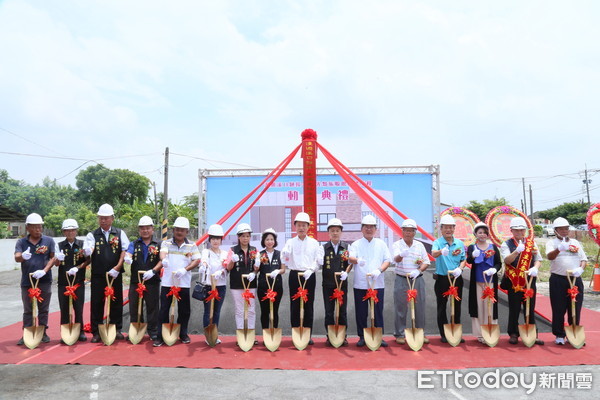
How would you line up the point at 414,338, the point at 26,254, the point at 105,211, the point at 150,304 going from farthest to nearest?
the point at 105,211 → the point at 150,304 → the point at 26,254 → the point at 414,338

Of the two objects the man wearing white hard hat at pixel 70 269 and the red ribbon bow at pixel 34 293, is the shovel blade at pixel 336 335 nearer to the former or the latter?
the man wearing white hard hat at pixel 70 269

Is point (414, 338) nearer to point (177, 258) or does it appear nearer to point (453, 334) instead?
point (453, 334)

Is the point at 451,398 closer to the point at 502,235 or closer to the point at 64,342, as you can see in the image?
the point at 64,342

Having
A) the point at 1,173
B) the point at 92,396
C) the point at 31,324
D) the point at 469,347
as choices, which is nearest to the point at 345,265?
the point at 469,347

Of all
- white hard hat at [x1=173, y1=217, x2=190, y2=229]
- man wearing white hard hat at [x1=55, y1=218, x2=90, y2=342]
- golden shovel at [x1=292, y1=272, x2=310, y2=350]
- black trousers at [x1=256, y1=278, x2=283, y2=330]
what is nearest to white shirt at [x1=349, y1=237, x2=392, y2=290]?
golden shovel at [x1=292, y1=272, x2=310, y2=350]

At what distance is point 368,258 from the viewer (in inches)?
182

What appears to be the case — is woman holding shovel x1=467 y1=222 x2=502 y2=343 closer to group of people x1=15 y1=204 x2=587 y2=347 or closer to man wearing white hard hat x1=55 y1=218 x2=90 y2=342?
group of people x1=15 y1=204 x2=587 y2=347

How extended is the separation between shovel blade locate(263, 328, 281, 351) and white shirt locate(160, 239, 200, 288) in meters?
1.07

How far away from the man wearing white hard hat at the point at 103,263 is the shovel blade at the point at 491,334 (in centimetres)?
419

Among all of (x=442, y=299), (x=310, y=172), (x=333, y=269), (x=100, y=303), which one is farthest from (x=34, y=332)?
(x=442, y=299)

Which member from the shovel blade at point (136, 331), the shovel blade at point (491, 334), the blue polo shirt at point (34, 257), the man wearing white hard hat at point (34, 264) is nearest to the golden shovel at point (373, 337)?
the shovel blade at point (491, 334)

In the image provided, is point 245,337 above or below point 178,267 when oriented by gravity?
below

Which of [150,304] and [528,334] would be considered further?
[150,304]

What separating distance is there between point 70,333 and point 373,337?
3.46 meters
